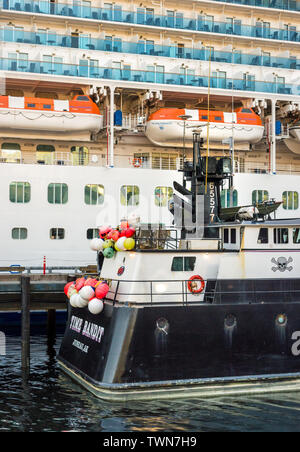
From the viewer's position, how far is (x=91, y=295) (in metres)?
17.4

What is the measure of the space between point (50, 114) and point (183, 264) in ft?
51.9

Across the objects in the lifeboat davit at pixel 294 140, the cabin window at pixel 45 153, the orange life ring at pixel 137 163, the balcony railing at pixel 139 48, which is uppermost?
the balcony railing at pixel 139 48

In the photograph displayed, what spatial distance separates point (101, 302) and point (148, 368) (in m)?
2.25

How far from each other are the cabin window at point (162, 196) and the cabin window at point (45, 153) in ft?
19.3

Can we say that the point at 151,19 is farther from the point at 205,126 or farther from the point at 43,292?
the point at 43,292

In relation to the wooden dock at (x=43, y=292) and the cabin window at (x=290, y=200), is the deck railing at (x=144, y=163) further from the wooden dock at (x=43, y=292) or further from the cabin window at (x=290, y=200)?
the wooden dock at (x=43, y=292)

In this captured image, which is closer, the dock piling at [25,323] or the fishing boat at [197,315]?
the fishing boat at [197,315]

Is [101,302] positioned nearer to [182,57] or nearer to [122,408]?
[122,408]

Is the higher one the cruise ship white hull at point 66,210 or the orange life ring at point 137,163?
the orange life ring at point 137,163

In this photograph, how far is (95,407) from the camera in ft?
51.4

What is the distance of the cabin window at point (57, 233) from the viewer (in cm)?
2975

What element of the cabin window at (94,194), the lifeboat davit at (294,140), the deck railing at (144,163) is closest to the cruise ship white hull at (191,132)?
the deck railing at (144,163)

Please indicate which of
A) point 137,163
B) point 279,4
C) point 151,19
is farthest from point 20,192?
point 279,4

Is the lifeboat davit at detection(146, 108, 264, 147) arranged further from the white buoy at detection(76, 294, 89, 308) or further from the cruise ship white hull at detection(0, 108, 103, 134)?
the white buoy at detection(76, 294, 89, 308)
